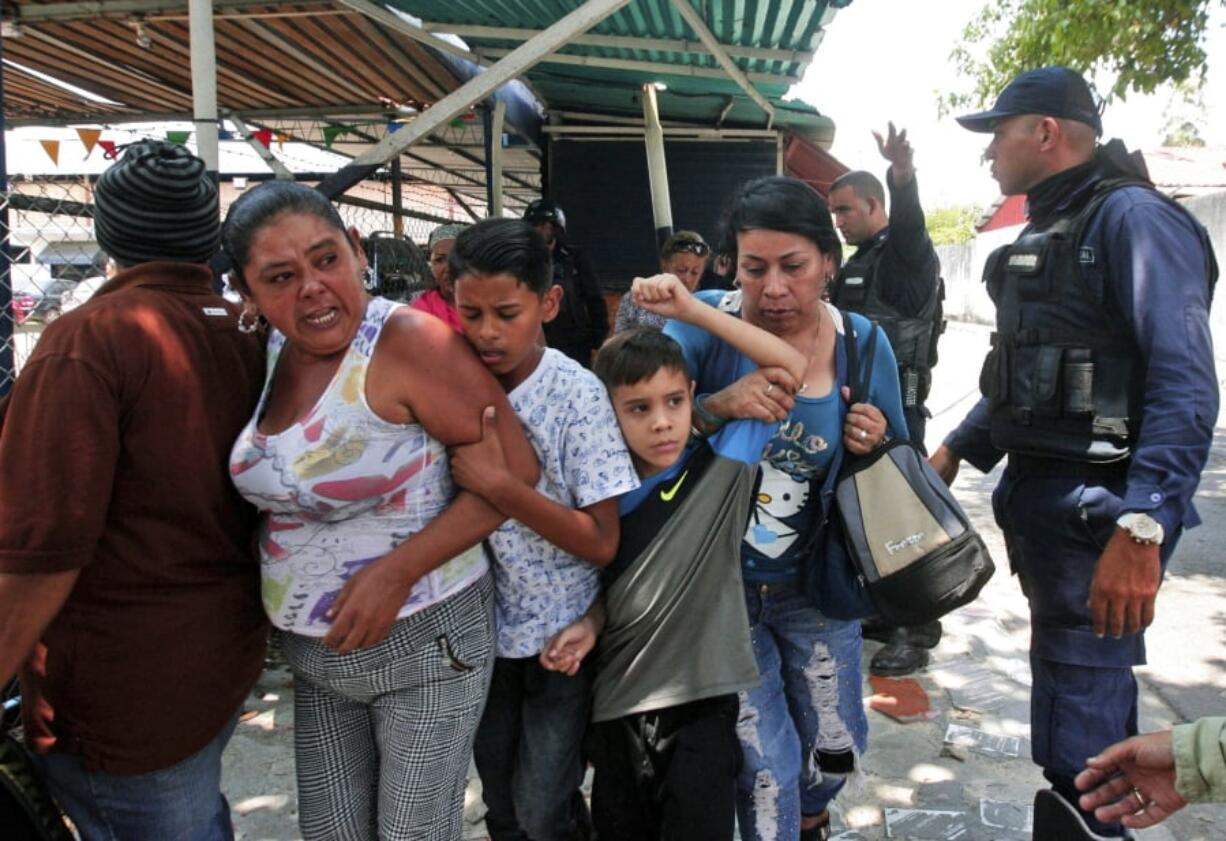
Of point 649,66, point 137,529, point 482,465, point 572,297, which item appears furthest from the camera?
point 649,66

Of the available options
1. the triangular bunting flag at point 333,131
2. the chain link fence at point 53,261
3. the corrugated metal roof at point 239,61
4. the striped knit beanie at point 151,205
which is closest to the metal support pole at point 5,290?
the chain link fence at point 53,261

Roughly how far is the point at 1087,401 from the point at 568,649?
138cm

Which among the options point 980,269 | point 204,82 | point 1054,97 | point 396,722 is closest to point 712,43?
point 204,82

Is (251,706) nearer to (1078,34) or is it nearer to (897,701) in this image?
(897,701)

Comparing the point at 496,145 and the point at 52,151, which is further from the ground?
the point at 496,145

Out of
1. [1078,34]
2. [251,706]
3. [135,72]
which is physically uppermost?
[1078,34]

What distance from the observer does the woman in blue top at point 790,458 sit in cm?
202

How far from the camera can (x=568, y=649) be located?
1.84 metres

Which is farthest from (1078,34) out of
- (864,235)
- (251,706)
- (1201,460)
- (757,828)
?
(251,706)

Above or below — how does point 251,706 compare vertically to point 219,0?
below

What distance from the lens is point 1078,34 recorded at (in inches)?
241

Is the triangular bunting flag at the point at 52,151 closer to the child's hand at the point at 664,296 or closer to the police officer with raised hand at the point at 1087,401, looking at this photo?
the child's hand at the point at 664,296

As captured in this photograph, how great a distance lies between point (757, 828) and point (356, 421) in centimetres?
136

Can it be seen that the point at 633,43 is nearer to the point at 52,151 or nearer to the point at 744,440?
the point at 52,151
